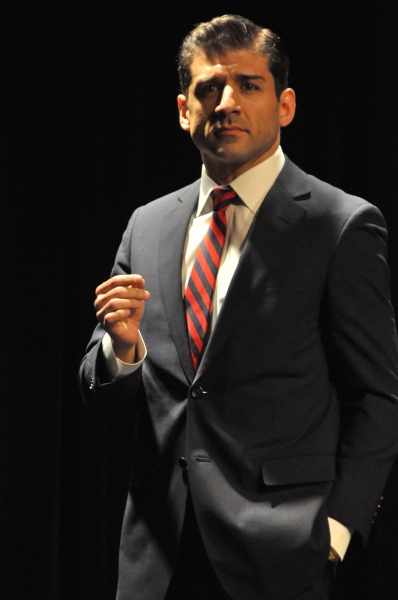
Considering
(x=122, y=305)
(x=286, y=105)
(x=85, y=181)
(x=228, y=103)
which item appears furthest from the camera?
(x=85, y=181)

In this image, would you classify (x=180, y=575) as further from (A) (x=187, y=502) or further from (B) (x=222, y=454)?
(B) (x=222, y=454)

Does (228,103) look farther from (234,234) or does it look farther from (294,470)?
(294,470)

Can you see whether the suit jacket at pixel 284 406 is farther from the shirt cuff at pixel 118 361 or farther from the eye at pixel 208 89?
the eye at pixel 208 89

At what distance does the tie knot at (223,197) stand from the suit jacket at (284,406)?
82 millimetres

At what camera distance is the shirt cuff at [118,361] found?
164 centimetres

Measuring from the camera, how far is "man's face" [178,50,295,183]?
1629 millimetres

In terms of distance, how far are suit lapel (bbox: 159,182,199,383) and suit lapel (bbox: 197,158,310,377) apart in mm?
73

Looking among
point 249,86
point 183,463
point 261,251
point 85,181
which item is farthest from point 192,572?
point 85,181

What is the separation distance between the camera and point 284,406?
5.06 ft

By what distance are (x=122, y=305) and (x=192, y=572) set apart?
1.81ft

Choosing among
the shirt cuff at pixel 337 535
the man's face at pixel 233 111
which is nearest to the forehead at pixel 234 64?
the man's face at pixel 233 111

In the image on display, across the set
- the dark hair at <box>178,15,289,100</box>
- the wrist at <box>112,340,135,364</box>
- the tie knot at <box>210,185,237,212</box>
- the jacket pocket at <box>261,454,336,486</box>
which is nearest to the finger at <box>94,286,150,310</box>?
the wrist at <box>112,340,135,364</box>

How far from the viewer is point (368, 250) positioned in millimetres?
1561

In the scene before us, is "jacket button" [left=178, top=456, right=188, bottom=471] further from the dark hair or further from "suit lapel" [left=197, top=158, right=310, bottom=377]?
the dark hair
